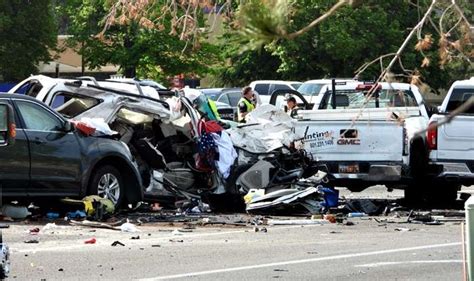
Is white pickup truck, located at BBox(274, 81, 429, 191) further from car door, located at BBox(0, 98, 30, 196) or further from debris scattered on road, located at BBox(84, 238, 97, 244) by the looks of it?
debris scattered on road, located at BBox(84, 238, 97, 244)

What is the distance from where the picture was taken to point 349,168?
59.7 feet

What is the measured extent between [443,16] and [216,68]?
1630 inches

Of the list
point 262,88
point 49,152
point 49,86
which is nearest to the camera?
point 49,152

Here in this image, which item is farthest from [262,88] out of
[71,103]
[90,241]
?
[90,241]

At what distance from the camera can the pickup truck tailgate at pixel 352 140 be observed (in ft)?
59.1

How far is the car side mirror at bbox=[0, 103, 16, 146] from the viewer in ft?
39.5

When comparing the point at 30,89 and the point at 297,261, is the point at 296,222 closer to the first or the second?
the point at 297,261

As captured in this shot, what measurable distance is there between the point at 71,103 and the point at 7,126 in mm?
5266

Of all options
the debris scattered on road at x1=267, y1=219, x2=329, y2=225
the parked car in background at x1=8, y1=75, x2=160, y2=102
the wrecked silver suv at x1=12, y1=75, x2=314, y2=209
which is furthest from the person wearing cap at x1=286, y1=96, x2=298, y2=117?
the debris scattered on road at x1=267, y1=219, x2=329, y2=225

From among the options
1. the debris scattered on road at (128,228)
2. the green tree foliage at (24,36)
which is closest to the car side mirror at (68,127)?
the debris scattered on road at (128,228)

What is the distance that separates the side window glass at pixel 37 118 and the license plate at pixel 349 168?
4663mm

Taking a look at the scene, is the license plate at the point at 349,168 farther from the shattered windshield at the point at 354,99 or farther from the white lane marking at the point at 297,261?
the white lane marking at the point at 297,261

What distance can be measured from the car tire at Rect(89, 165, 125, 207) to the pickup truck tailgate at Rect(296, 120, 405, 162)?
3302mm

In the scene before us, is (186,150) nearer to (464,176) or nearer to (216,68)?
(464,176)
